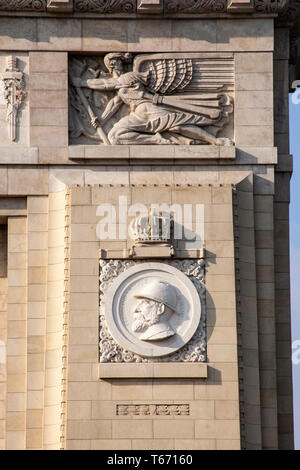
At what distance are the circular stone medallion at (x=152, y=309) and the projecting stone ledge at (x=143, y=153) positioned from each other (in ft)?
7.31

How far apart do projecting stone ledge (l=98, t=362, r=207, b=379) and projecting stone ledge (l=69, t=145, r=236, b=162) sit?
4.03m

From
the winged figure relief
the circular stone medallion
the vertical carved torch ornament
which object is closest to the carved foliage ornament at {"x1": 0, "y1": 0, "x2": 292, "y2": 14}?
the winged figure relief

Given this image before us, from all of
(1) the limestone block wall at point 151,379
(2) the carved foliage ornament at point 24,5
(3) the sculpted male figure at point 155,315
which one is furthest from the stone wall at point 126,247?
(3) the sculpted male figure at point 155,315

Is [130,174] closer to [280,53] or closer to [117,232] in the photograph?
[117,232]

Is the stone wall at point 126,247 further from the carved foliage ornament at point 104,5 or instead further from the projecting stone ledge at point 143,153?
the carved foliage ornament at point 104,5

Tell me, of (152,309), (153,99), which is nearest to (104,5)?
(153,99)

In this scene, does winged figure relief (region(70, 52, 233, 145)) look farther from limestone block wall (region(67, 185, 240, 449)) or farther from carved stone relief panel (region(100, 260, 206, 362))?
carved stone relief panel (region(100, 260, 206, 362))

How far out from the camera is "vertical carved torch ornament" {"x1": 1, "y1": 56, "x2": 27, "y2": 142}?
145ft

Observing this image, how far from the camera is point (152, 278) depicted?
43.1 m

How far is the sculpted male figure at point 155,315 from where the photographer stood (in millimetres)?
42719
